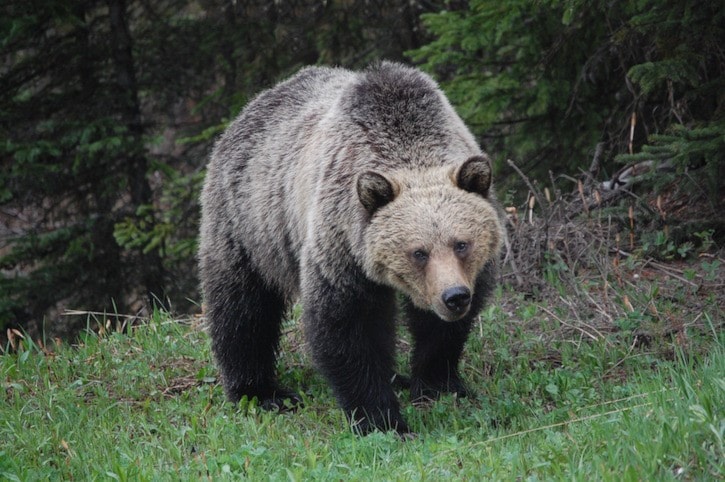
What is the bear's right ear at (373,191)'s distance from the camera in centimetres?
561

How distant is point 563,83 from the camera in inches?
376

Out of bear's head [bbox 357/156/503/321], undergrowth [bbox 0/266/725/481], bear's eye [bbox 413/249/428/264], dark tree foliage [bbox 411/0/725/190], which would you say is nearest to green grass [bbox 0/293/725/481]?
undergrowth [bbox 0/266/725/481]

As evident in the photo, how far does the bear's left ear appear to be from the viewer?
5660 millimetres

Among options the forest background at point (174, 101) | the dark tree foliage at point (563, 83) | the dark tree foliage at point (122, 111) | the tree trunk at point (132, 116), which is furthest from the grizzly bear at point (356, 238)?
the tree trunk at point (132, 116)

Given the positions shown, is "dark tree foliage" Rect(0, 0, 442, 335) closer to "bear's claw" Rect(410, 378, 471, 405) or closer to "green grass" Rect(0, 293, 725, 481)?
"green grass" Rect(0, 293, 725, 481)

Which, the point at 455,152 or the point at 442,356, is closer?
the point at 455,152

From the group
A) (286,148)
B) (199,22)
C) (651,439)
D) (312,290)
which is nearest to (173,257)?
(199,22)

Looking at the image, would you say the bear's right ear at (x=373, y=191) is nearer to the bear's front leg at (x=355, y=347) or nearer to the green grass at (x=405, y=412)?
the bear's front leg at (x=355, y=347)

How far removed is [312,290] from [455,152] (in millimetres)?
1227

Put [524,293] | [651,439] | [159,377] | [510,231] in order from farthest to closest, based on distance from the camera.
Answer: [510,231] < [524,293] < [159,377] < [651,439]

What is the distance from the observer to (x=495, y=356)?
7.24 m

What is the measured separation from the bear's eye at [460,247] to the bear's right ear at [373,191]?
0.49 m

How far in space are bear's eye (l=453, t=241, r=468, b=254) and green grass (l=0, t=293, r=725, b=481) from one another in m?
1.03

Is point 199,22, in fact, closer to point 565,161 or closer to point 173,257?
point 173,257
